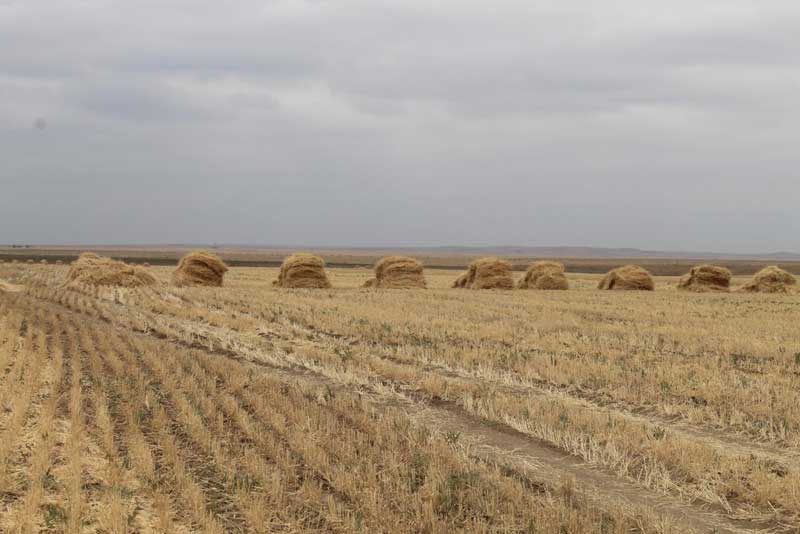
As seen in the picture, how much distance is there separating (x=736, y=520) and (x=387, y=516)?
10.3 feet

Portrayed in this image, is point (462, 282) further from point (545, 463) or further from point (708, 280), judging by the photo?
point (545, 463)

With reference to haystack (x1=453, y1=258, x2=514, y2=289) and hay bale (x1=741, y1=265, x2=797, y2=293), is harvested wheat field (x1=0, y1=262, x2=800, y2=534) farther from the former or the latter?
hay bale (x1=741, y1=265, x2=797, y2=293)

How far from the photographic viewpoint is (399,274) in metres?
34.0

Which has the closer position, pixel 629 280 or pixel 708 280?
pixel 708 280

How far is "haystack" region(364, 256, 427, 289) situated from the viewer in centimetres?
3372

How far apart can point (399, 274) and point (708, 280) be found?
1721 cm

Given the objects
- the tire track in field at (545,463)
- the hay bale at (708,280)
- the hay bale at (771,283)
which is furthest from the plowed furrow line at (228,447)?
the hay bale at (771,283)

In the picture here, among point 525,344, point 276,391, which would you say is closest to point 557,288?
point 525,344

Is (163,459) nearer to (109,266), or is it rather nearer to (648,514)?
(648,514)

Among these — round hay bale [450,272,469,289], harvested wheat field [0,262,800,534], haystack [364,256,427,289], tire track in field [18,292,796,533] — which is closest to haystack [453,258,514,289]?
round hay bale [450,272,469,289]

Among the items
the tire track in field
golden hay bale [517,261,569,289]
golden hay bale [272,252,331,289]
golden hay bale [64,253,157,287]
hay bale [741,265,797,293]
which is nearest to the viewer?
the tire track in field

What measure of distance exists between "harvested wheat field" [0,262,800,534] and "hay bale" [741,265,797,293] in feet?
69.1

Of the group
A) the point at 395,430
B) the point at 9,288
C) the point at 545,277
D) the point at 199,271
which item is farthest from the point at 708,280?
the point at 9,288

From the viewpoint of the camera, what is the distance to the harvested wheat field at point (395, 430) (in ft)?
18.2
